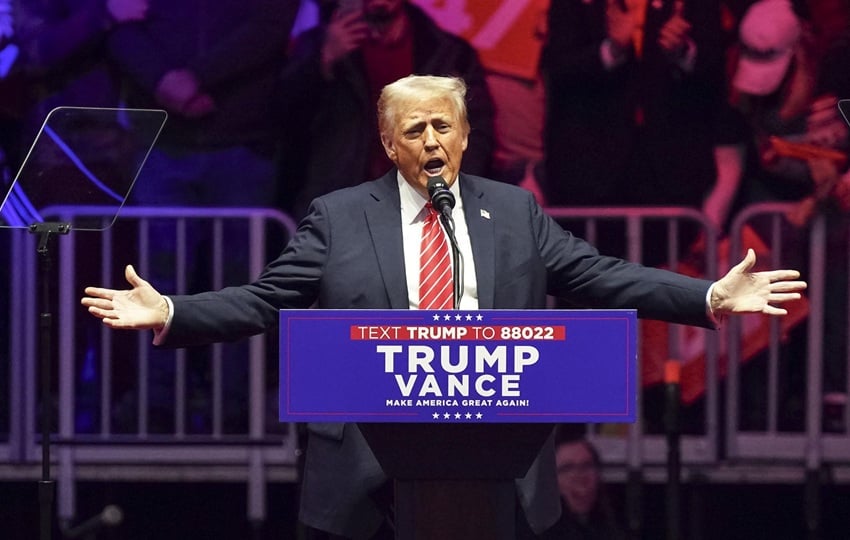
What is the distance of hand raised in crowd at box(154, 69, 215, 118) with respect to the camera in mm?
5793

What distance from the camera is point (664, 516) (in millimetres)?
5809

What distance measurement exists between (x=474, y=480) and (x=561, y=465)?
286 cm

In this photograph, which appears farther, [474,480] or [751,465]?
[751,465]

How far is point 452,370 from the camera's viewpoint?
285 centimetres

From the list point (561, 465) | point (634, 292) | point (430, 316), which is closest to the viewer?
point (430, 316)

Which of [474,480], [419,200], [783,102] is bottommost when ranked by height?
[474,480]

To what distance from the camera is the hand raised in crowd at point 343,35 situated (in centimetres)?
576

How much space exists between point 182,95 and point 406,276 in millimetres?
2711

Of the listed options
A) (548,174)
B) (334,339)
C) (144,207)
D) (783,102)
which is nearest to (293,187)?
(144,207)

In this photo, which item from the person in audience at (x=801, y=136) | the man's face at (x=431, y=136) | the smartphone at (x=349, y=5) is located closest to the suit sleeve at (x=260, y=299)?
the man's face at (x=431, y=136)

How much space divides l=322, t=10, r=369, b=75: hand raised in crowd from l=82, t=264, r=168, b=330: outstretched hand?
8.93ft

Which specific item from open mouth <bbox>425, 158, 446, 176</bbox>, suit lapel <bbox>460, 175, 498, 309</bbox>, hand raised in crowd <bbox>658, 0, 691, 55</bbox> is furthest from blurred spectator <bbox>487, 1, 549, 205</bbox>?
open mouth <bbox>425, 158, 446, 176</bbox>

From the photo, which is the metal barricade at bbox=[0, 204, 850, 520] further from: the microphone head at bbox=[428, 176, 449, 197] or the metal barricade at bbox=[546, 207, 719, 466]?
the microphone head at bbox=[428, 176, 449, 197]

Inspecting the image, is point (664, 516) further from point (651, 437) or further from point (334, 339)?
point (334, 339)
